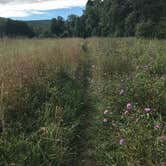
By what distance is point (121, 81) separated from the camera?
4.75 meters

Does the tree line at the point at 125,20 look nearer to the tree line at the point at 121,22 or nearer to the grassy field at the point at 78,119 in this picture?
the tree line at the point at 121,22

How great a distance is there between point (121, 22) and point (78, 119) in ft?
97.4

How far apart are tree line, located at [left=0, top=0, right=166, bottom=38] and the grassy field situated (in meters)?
14.7

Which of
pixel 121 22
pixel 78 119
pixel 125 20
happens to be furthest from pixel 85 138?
pixel 121 22

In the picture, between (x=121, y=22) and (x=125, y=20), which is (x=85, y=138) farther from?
(x=121, y=22)

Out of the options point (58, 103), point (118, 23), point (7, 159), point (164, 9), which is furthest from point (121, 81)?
point (118, 23)

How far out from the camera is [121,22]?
32750 mm

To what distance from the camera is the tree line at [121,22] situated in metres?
23.8

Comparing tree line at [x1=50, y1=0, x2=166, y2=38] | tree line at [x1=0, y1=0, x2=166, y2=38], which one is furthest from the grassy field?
tree line at [x1=50, y1=0, x2=166, y2=38]

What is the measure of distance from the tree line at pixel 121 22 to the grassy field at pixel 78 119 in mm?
14676

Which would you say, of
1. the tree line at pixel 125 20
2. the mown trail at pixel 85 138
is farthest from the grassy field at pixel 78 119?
the tree line at pixel 125 20

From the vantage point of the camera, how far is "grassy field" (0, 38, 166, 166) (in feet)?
9.93

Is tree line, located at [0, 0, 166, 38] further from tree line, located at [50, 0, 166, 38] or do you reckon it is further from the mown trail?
the mown trail

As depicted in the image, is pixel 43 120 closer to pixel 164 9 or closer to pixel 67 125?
pixel 67 125
